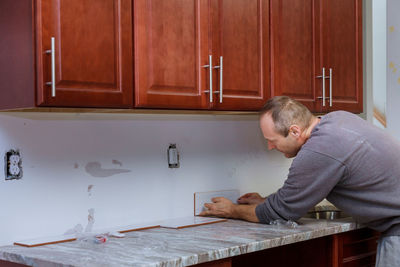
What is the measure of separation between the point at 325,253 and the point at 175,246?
80 cm

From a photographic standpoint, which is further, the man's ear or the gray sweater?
the man's ear

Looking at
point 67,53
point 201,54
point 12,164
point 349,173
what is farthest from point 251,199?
point 67,53

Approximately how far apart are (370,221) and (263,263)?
54 centimetres

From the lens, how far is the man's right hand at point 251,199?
2.80 m

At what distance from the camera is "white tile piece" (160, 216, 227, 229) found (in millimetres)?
2435

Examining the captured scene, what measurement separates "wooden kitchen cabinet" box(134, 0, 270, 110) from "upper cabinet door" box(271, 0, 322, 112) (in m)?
0.07

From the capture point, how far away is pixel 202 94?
2.25 meters

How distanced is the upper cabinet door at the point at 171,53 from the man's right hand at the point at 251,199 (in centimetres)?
74

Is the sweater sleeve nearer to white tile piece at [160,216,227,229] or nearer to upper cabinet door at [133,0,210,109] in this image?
white tile piece at [160,216,227,229]

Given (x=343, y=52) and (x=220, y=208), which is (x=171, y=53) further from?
(x=343, y=52)

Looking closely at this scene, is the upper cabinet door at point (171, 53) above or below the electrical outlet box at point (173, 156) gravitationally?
above

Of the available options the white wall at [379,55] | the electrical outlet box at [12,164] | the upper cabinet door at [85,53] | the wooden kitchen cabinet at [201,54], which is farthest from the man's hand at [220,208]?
the white wall at [379,55]

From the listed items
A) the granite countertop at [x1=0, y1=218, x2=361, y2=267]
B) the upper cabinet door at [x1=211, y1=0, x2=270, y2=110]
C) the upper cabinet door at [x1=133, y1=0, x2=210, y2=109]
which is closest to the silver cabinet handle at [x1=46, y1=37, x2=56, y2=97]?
the upper cabinet door at [x1=133, y1=0, x2=210, y2=109]

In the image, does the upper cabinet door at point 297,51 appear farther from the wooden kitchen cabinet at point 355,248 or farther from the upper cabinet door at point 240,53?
the wooden kitchen cabinet at point 355,248
